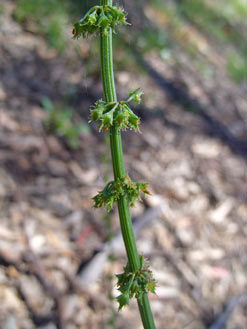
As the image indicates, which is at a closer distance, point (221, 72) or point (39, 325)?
point (39, 325)

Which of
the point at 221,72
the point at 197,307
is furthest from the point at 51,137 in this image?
the point at 221,72

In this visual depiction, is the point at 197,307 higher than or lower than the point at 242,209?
lower

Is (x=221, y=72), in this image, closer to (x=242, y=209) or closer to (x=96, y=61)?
(x=96, y=61)

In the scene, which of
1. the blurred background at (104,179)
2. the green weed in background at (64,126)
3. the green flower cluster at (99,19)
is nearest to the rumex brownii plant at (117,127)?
the green flower cluster at (99,19)

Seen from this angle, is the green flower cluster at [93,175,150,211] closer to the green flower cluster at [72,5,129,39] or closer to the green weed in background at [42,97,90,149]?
the green flower cluster at [72,5,129,39]

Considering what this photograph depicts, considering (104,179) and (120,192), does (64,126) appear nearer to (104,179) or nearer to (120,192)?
(104,179)

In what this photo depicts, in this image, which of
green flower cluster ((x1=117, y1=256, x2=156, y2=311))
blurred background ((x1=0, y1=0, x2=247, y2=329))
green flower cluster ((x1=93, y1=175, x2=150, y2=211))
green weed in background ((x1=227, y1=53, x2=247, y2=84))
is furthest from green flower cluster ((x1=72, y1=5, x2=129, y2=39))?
green weed in background ((x1=227, y1=53, x2=247, y2=84))

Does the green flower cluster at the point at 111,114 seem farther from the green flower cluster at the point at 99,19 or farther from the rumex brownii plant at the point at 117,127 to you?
the green flower cluster at the point at 99,19
